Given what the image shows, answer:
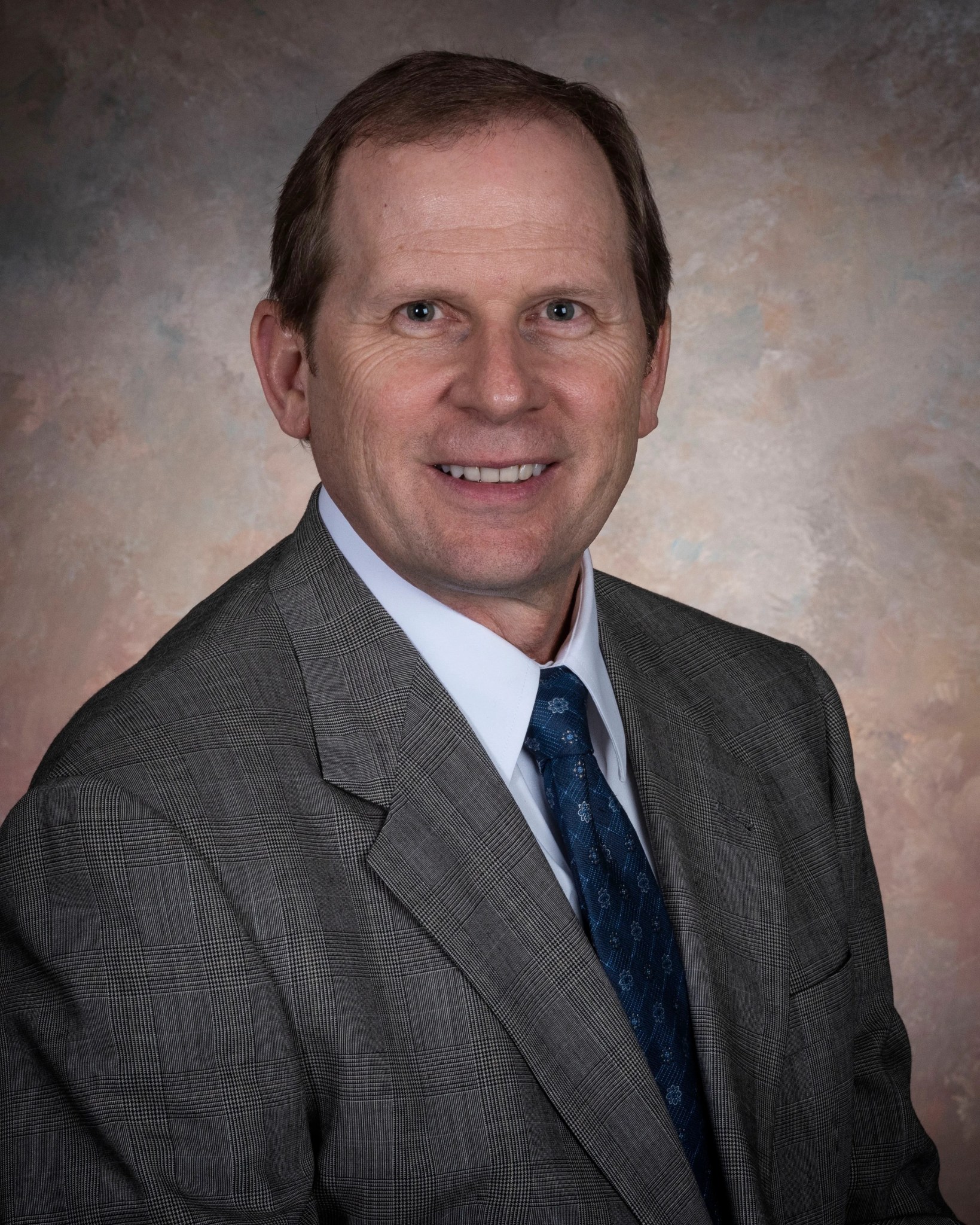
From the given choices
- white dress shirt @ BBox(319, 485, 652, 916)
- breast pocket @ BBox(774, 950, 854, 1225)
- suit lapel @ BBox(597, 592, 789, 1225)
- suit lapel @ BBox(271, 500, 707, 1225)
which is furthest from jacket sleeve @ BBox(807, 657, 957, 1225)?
white dress shirt @ BBox(319, 485, 652, 916)

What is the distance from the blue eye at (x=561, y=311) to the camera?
7.61 ft

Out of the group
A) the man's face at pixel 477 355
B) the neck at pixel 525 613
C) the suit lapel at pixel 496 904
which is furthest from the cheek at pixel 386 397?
the suit lapel at pixel 496 904

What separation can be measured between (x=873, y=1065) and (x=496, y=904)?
98cm

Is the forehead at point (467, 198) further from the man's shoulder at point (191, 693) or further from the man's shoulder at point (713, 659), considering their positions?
the man's shoulder at point (713, 659)

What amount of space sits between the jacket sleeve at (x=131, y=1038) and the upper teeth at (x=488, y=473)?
726mm

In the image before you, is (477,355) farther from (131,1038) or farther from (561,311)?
(131,1038)

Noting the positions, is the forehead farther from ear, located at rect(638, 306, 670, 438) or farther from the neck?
the neck

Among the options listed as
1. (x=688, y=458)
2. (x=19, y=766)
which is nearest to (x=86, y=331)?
(x=19, y=766)

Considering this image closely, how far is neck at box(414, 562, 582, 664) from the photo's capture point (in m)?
2.39

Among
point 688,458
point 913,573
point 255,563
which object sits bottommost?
point 255,563

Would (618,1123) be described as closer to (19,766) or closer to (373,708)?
(373,708)

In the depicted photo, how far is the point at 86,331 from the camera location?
4074 mm

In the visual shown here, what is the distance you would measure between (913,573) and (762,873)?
6.88 ft

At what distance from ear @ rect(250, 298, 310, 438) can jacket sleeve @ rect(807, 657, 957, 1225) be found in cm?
112
